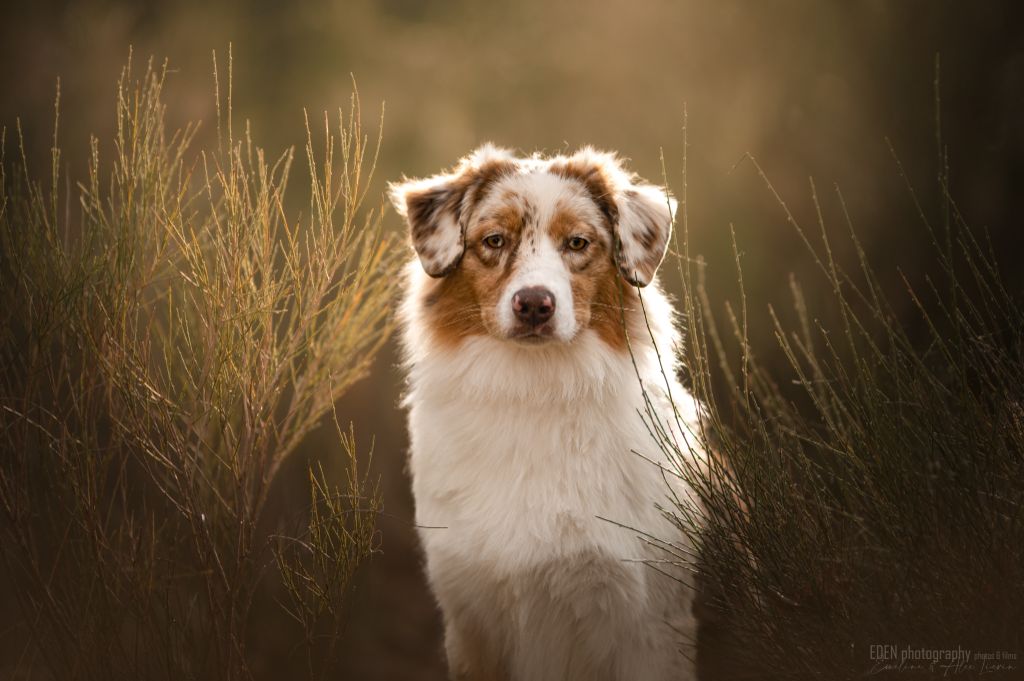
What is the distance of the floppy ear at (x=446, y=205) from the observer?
329 centimetres

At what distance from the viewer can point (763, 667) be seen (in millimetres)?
2688

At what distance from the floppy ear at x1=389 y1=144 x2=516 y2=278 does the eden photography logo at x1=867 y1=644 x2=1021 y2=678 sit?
1.84 meters

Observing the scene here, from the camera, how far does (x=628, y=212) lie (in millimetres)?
3328

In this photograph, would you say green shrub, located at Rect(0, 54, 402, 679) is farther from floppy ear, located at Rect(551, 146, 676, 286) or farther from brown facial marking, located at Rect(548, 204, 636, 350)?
floppy ear, located at Rect(551, 146, 676, 286)

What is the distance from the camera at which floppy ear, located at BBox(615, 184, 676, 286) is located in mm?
3250

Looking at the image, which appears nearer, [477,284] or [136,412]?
[136,412]

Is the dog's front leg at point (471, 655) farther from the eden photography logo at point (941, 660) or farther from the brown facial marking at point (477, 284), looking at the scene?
the eden photography logo at point (941, 660)

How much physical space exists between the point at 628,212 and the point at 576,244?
0.87 feet

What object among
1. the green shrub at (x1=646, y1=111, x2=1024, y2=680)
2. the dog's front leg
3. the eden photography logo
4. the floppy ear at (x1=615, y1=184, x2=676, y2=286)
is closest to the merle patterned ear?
the floppy ear at (x1=615, y1=184, x2=676, y2=286)

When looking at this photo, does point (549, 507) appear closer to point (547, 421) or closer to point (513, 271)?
point (547, 421)

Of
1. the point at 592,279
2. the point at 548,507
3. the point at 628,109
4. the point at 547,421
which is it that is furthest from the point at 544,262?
the point at 628,109

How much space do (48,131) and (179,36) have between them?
1.22 meters

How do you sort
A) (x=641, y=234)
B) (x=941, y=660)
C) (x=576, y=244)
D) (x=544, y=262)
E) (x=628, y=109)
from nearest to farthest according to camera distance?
(x=941, y=660)
(x=544, y=262)
(x=576, y=244)
(x=641, y=234)
(x=628, y=109)

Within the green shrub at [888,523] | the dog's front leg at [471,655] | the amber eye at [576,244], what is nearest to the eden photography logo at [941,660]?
the green shrub at [888,523]
